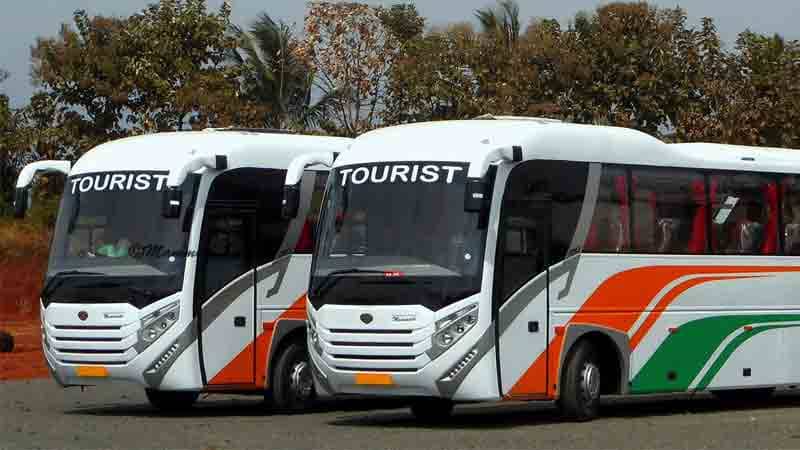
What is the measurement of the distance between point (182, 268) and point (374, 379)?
3.04 metres

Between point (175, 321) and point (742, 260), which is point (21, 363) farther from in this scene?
point (742, 260)

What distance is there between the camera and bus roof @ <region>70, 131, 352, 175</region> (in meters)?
19.5

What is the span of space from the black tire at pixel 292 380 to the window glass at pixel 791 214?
18.9 ft

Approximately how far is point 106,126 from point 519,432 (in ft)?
88.0

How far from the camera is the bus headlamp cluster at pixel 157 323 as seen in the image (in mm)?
18781

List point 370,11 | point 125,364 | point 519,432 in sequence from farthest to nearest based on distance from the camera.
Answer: point 370,11
point 125,364
point 519,432

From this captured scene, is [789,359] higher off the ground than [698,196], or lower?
lower

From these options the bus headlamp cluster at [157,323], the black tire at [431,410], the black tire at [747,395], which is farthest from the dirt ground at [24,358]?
the black tire at [747,395]

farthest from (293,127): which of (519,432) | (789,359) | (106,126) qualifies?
(519,432)

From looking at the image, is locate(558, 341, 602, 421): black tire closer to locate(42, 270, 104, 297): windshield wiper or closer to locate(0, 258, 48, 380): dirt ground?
locate(42, 270, 104, 297): windshield wiper

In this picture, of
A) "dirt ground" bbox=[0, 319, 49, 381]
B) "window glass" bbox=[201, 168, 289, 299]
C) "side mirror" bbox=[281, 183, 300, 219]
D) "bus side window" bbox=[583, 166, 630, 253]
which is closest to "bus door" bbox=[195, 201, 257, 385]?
"window glass" bbox=[201, 168, 289, 299]

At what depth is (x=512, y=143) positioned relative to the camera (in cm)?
1745

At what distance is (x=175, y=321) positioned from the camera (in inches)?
744

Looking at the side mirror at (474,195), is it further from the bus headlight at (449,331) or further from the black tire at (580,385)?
the black tire at (580,385)
